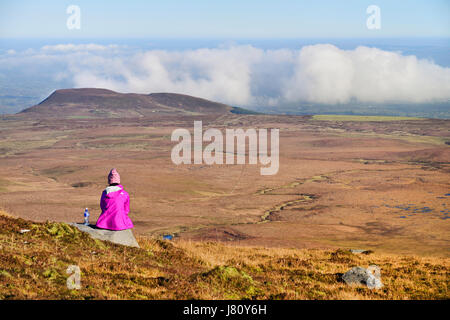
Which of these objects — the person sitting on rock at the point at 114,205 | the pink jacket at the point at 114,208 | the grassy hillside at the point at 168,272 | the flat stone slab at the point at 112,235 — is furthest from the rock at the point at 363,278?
the pink jacket at the point at 114,208

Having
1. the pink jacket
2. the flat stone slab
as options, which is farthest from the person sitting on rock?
the flat stone slab

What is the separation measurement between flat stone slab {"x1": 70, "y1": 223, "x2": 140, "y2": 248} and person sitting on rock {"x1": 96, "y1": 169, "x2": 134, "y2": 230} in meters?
0.18

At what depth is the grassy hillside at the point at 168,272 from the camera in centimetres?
1069

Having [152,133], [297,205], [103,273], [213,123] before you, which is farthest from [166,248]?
[213,123]

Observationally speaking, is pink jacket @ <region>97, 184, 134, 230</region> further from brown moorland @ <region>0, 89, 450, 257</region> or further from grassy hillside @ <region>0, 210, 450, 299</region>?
brown moorland @ <region>0, 89, 450, 257</region>

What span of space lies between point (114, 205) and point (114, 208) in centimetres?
10

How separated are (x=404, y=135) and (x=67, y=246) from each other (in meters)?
156

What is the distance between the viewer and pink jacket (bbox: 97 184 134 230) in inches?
631

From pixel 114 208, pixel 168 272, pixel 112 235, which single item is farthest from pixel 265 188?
pixel 168 272

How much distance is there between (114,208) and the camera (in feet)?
53.1

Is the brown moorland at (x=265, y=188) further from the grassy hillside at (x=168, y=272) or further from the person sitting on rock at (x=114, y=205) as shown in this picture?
the person sitting on rock at (x=114, y=205)

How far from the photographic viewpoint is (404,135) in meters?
158

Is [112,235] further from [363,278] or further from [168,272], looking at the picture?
[363,278]
